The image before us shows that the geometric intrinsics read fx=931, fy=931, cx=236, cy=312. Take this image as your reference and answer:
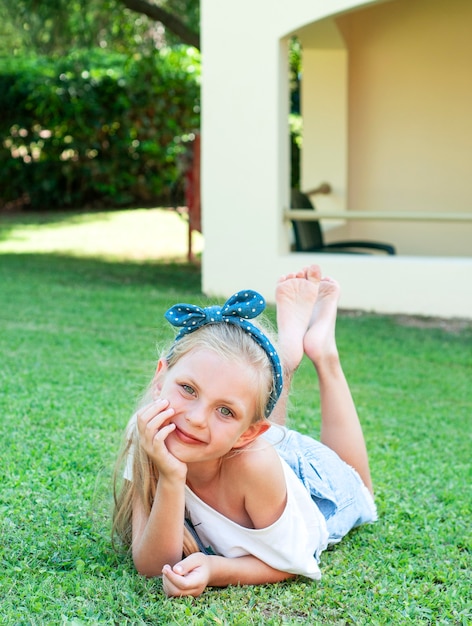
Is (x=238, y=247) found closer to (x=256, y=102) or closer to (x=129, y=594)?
(x=256, y=102)

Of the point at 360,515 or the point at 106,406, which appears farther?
the point at 106,406

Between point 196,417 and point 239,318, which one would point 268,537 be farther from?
point 239,318

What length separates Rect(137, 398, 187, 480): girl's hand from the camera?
6.73ft

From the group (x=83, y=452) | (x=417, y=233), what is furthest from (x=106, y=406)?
(x=417, y=233)

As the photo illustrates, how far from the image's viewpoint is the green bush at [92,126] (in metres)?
13.8

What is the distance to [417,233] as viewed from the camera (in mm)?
8672

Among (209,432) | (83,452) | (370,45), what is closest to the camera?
(209,432)

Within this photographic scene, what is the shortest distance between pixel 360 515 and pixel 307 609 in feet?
1.85

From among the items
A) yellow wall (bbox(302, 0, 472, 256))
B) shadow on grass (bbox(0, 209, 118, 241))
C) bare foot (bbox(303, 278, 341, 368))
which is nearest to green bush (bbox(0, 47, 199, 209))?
shadow on grass (bbox(0, 209, 118, 241))

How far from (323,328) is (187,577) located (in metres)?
1.21

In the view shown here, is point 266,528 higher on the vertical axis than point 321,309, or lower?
lower

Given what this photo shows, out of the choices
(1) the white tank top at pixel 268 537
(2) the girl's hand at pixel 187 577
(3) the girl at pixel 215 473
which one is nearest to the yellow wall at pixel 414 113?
(3) the girl at pixel 215 473

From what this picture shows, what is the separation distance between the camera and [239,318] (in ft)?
7.33

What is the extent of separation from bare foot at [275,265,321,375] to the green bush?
34.9ft
